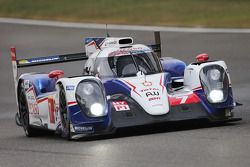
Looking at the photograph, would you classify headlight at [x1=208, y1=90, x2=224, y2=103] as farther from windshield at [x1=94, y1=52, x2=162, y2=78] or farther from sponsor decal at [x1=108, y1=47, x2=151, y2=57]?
sponsor decal at [x1=108, y1=47, x2=151, y2=57]

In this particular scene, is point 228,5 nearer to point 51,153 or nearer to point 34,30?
point 34,30

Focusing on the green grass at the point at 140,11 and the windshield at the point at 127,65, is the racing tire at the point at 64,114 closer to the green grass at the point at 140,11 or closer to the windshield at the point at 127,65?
the windshield at the point at 127,65

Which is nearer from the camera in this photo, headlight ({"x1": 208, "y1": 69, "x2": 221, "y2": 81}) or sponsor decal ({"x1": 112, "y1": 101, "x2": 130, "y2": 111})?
sponsor decal ({"x1": 112, "y1": 101, "x2": 130, "y2": 111})

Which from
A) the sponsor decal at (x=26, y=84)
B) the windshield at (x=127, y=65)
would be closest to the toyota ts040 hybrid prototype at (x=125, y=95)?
the windshield at (x=127, y=65)

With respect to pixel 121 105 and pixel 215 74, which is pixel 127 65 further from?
pixel 215 74

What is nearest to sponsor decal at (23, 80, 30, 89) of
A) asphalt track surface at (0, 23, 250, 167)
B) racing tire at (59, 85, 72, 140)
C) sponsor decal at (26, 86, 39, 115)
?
sponsor decal at (26, 86, 39, 115)

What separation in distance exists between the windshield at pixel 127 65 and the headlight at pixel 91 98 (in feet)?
2.97

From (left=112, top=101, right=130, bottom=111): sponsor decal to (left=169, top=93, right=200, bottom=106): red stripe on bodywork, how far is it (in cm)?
56

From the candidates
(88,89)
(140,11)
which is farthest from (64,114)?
(140,11)

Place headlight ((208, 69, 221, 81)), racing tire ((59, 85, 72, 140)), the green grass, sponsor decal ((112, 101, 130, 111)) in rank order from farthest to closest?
the green grass < headlight ((208, 69, 221, 81)) < racing tire ((59, 85, 72, 140)) < sponsor decal ((112, 101, 130, 111))

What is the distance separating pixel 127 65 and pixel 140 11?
20.6 meters

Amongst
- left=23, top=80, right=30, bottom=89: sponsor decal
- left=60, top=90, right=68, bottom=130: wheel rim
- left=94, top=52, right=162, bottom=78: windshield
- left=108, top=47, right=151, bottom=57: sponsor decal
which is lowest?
left=60, top=90, right=68, bottom=130: wheel rim

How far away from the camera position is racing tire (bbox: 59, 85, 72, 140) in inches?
460

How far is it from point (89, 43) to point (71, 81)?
7.20 feet
